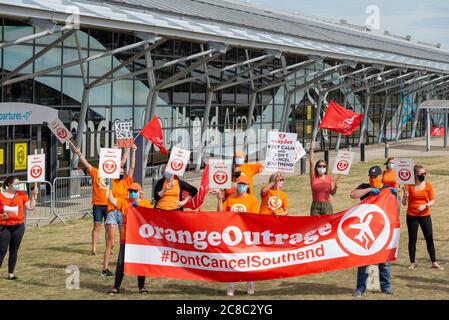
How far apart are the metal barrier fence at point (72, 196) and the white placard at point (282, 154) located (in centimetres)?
662

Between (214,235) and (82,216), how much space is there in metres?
9.88

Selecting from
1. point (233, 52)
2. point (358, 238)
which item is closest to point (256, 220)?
point (358, 238)

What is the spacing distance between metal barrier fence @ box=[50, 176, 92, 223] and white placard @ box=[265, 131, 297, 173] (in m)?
6.62

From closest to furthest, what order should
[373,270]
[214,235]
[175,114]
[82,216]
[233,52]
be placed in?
[214,235] → [373,270] → [82,216] → [175,114] → [233,52]

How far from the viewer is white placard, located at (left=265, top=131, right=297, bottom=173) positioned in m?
15.1

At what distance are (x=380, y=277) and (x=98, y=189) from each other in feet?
17.0

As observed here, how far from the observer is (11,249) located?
38.7 feet

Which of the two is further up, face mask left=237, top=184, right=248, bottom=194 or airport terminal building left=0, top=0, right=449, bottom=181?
airport terminal building left=0, top=0, right=449, bottom=181

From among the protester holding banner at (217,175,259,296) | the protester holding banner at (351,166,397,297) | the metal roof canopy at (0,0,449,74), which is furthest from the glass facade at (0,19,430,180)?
the protester holding banner at (351,166,397,297)

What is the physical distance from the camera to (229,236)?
34.2 ft

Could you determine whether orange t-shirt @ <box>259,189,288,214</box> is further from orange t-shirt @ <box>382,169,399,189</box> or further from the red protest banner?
orange t-shirt @ <box>382,169,399,189</box>

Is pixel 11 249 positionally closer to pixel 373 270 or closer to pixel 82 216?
pixel 373 270

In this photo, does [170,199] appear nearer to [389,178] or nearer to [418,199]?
[418,199]
